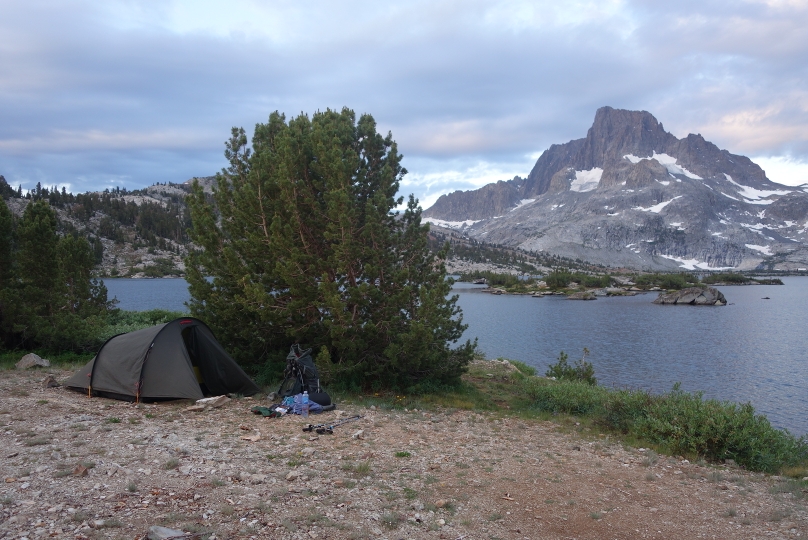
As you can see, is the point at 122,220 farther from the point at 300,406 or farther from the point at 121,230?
the point at 300,406

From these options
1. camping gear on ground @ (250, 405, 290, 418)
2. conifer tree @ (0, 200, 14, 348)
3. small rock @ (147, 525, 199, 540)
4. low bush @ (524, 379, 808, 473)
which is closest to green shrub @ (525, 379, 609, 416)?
low bush @ (524, 379, 808, 473)

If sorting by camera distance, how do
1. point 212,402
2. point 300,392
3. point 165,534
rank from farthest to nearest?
1. point 300,392
2. point 212,402
3. point 165,534

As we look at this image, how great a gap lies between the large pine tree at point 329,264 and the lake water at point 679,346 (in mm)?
18498

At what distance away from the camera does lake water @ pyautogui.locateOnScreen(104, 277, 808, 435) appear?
102 feet

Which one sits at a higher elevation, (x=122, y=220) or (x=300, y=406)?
(x=122, y=220)

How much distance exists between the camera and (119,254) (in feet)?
547

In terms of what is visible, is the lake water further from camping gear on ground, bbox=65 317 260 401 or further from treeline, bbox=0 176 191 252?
treeline, bbox=0 176 191 252

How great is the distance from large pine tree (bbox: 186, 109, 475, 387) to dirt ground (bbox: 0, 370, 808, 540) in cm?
378

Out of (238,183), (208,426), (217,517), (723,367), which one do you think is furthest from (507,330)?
(217,517)

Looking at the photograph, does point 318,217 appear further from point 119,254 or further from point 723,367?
point 119,254

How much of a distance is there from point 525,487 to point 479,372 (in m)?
16.4

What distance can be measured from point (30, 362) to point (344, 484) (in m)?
16.5

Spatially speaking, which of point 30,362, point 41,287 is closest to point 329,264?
point 30,362

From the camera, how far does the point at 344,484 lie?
838cm
